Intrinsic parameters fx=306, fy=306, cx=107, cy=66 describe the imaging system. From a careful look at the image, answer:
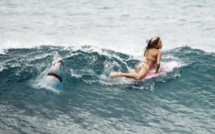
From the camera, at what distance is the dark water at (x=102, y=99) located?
22.0ft

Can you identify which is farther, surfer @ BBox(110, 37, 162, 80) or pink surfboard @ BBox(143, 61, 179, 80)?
pink surfboard @ BBox(143, 61, 179, 80)

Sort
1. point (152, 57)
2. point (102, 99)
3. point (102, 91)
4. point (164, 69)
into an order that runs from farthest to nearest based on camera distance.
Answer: point (164, 69), point (152, 57), point (102, 91), point (102, 99)

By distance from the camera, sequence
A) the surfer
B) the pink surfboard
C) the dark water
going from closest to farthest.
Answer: the dark water
the surfer
the pink surfboard

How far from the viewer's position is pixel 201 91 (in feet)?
28.3

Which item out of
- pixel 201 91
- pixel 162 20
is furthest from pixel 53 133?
pixel 162 20

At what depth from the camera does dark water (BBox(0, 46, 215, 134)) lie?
→ 6.72 meters

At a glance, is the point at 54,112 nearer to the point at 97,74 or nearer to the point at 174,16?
the point at 97,74

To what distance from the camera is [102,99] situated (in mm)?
8016

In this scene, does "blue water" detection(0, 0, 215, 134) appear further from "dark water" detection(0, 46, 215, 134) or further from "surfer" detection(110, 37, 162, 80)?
"surfer" detection(110, 37, 162, 80)

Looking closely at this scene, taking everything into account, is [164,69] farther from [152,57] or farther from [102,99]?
[102,99]

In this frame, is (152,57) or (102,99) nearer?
(102,99)

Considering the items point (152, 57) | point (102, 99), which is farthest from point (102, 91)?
point (152, 57)

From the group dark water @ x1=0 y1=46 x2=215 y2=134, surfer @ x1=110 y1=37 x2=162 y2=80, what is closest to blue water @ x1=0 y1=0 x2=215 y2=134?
dark water @ x1=0 y1=46 x2=215 y2=134

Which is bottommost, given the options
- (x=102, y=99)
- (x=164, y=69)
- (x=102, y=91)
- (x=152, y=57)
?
(x=102, y=99)
